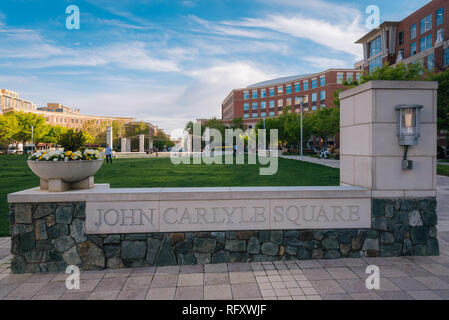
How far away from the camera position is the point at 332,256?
502cm

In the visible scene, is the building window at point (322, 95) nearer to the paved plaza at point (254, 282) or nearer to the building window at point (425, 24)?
the building window at point (425, 24)

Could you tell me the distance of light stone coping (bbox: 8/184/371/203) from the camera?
183 inches

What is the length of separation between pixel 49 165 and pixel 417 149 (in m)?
6.25

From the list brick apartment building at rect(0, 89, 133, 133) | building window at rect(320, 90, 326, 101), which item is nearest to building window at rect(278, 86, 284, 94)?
building window at rect(320, 90, 326, 101)

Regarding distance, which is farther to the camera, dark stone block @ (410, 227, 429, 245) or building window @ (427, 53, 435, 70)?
building window @ (427, 53, 435, 70)

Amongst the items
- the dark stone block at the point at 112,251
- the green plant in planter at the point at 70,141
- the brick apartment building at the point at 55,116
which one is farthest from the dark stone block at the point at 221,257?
the brick apartment building at the point at 55,116

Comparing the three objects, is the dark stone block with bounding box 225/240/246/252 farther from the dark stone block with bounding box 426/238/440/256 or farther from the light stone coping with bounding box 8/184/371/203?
the dark stone block with bounding box 426/238/440/256

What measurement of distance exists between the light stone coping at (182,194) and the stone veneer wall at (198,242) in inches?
5.4

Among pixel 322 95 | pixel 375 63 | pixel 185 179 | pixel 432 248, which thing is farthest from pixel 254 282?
pixel 322 95

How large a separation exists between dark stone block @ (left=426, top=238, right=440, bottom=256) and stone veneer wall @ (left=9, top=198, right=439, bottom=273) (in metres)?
0.02

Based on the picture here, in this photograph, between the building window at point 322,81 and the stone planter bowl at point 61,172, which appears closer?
the stone planter bowl at point 61,172

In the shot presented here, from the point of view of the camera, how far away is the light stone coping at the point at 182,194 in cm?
464

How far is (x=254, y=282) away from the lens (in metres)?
4.19

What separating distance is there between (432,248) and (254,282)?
131 inches
